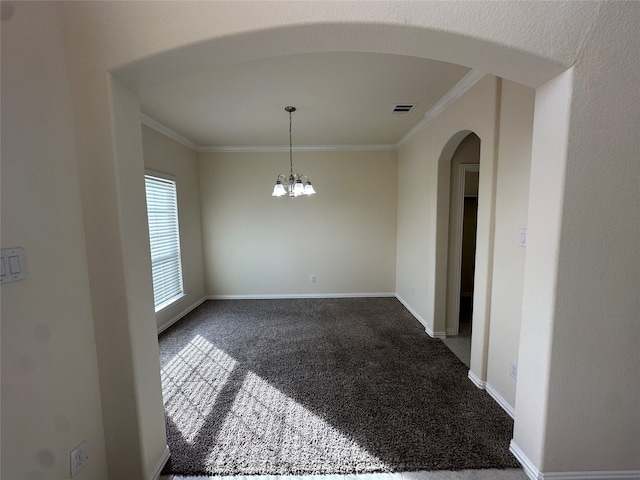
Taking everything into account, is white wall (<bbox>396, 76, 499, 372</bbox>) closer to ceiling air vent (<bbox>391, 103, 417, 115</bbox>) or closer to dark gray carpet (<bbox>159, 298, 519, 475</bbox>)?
ceiling air vent (<bbox>391, 103, 417, 115</bbox>)

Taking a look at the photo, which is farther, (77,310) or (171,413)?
(171,413)

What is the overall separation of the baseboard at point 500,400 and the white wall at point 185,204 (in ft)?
11.9

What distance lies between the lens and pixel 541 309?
1382 mm

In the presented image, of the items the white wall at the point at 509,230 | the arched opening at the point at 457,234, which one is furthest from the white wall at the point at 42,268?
the arched opening at the point at 457,234

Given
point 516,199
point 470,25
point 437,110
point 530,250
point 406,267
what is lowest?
point 406,267

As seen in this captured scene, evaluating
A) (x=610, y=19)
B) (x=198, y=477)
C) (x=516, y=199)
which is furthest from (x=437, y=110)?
(x=198, y=477)

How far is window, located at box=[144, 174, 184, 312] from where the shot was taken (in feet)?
10.7

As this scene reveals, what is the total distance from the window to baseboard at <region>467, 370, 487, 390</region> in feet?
11.8

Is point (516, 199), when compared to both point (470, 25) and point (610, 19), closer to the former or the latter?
point (610, 19)

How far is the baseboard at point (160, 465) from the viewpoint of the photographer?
145 cm

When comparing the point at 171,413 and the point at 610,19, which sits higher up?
the point at 610,19

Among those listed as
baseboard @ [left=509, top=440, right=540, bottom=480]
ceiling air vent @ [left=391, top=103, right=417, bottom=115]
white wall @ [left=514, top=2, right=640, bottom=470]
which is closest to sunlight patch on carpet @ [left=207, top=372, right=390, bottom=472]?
baseboard @ [left=509, top=440, right=540, bottom=480]

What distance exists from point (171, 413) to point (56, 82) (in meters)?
2.22

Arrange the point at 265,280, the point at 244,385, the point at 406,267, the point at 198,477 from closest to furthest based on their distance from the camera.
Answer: the point at 198,477 → the point at 244,385 → the point at 406,267 → the point at 265,280
